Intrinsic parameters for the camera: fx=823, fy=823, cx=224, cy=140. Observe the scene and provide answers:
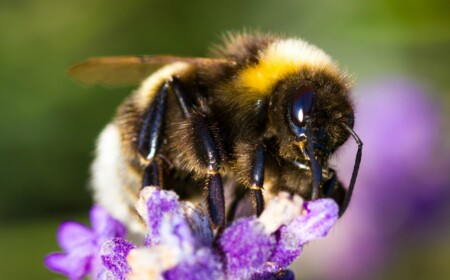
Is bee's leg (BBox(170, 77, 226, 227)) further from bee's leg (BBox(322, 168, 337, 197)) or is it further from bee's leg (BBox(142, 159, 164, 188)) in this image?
bee's leg (BBox(322, 168, 337, 197))

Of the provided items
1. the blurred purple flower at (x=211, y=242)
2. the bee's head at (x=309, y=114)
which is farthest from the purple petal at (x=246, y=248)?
the bee's head at (x=309, y=114)


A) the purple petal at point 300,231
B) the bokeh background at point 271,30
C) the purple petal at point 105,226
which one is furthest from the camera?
A: the bokeh background at point 271,30

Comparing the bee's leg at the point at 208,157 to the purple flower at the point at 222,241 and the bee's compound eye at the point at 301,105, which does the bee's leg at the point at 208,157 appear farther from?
the bee's compound eye at the point at 301,105

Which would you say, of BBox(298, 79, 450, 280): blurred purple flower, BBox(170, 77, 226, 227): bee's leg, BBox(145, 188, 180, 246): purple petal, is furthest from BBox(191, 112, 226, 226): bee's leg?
BBox(298, 79, 450, 280): blurred purple flower

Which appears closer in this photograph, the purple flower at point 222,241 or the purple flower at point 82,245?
the purple flower at point 222,241

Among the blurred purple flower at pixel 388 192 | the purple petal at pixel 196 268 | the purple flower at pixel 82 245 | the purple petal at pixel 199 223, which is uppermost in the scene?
the purple petal at pixel 199 223

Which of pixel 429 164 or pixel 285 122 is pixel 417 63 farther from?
pixel 285 122
